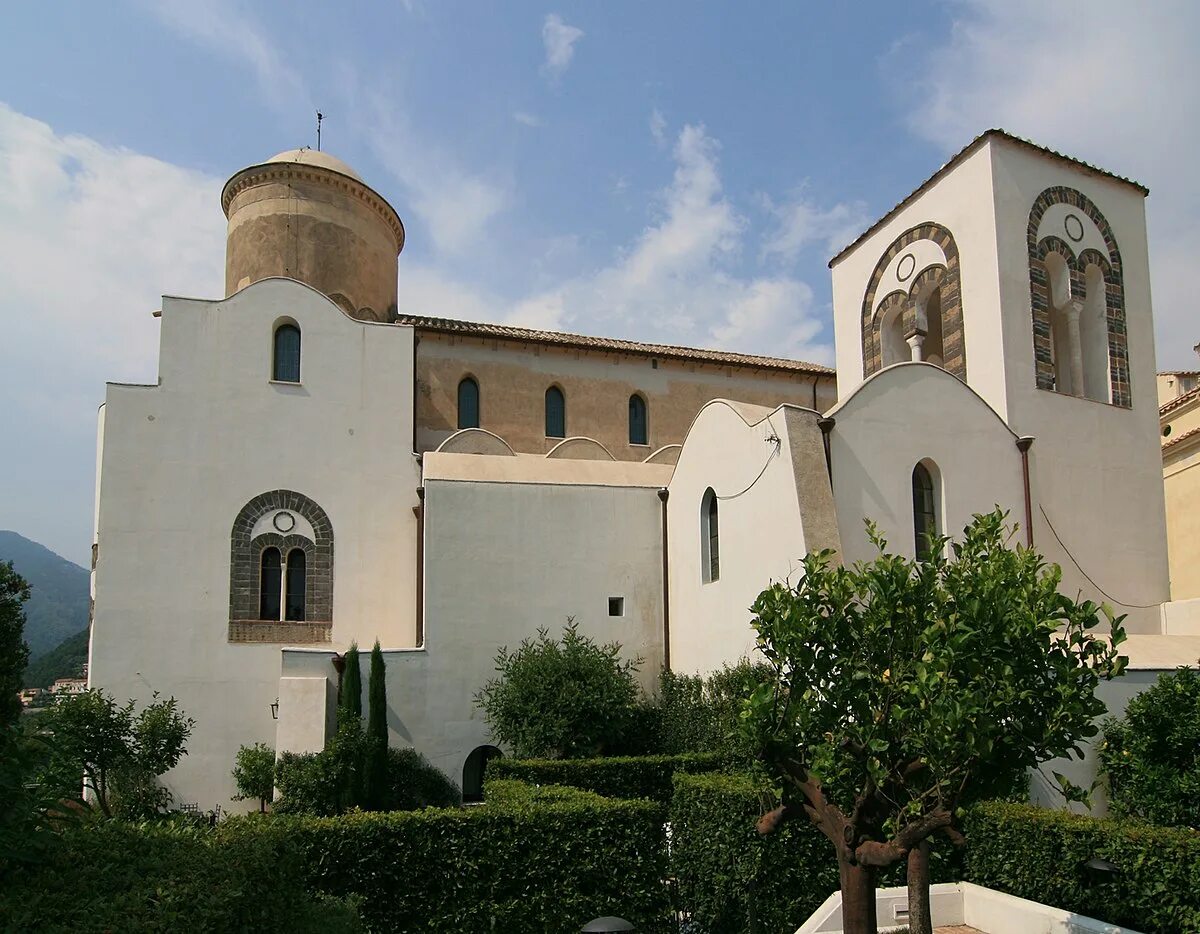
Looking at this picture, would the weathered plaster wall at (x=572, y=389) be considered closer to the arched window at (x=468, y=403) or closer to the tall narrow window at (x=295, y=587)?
the arched window at (x=468, y=403)

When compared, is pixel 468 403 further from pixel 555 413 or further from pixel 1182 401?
pixel 1182 401

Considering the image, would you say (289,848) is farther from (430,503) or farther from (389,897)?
(430,503)

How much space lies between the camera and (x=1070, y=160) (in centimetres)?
2042

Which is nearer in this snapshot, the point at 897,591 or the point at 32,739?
the point at 32,739

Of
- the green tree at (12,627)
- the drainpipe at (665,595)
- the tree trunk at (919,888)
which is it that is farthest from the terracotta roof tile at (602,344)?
the tree trunk at (919,888)

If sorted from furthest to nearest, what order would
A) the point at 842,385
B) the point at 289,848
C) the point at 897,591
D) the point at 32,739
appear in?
1. the point at 842,385
2. the point at 897,591
3. the point at 289,848
4. the point at 32,739

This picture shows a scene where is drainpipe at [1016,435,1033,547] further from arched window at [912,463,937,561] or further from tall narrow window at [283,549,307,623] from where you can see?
tall narrow window at [283,549,307,623]

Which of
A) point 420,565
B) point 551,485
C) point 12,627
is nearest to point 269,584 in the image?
point 420,565

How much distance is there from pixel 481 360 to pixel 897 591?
18.3 meters

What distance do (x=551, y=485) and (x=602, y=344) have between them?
6.20 m

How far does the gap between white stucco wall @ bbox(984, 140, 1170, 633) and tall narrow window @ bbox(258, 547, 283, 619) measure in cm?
1508

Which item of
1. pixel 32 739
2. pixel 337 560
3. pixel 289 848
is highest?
pixel 337 560

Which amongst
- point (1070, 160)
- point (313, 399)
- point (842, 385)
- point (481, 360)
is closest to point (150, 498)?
point (313, 399)

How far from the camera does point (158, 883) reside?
5.98 meters
